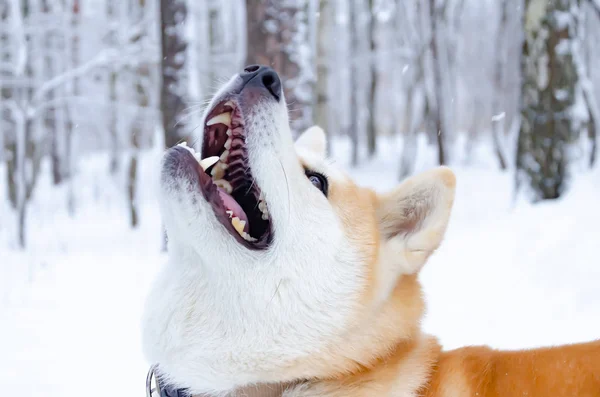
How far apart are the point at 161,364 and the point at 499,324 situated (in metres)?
2.75

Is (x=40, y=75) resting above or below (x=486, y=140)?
above

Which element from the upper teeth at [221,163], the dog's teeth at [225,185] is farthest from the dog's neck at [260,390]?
the dog's teeth at [225,185]

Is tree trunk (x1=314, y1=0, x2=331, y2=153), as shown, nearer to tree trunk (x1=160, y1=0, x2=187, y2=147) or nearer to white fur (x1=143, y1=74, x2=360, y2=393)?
tree trunk (x1=160, y1=0, x2=187, y2=147)

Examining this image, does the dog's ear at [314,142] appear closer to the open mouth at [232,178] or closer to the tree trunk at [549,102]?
the open mouth at [232,178]

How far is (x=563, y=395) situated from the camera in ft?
5.77

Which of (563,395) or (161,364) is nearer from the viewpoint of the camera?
(563,395)

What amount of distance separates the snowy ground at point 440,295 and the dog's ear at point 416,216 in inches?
39.3

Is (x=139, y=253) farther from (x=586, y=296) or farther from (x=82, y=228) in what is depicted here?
(x=586, y=296)

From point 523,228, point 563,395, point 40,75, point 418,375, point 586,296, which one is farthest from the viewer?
point 40,75

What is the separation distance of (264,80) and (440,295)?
336 centimetres

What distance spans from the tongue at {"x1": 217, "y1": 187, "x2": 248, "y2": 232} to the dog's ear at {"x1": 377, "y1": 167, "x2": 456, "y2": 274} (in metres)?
0.56

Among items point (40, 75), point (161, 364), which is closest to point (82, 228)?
point (40, 75)

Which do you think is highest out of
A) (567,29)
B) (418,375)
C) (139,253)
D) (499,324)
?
(567,29)

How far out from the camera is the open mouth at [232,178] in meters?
1.98
